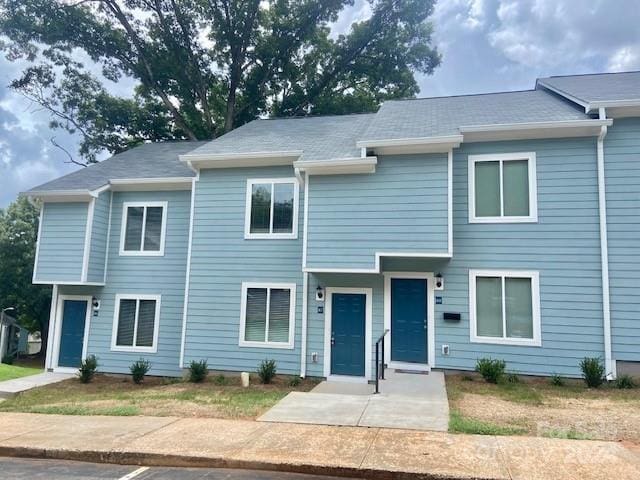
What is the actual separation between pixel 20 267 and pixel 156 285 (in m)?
15.2

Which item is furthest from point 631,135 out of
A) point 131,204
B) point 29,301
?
point 29,301

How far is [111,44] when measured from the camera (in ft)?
74.8

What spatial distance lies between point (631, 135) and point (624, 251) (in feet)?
8.64

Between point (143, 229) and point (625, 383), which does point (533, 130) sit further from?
point (143, 229)

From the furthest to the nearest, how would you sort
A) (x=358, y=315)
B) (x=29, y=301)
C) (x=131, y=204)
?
(x=29, y=301) < (x=131, y=204) < (x=358, y=315)

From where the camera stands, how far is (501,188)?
995cm

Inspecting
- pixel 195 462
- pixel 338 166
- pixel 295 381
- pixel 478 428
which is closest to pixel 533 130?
pixel 338 166

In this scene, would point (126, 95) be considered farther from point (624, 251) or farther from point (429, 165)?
point (624, 251)

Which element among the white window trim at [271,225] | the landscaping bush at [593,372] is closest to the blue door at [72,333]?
the white window trim at [271,225]

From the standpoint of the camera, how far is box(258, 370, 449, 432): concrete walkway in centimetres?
643

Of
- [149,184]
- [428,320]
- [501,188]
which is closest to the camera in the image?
[501,188]

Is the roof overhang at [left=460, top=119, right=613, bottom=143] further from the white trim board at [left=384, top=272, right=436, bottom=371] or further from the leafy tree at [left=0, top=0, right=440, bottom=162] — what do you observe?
the leafy tree at [left=0, top=0, right=440, bottom=162]

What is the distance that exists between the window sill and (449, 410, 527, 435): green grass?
3561 mm

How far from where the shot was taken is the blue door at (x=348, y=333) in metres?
10.4
